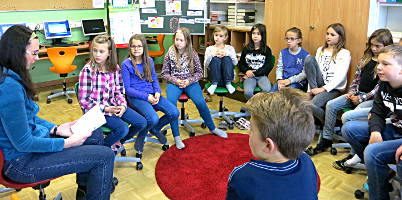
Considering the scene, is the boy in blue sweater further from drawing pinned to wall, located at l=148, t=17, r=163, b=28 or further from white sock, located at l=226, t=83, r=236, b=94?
drawing pinned to wall, located at l=148, t=17, r=163, b=28

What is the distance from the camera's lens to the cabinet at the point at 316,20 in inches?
140

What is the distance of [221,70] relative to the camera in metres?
3.91

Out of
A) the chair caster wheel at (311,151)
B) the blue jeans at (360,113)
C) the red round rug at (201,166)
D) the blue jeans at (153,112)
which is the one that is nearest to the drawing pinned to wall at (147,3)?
the blue jeans at (153,112)

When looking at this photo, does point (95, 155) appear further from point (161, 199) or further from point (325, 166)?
point (325, 166)

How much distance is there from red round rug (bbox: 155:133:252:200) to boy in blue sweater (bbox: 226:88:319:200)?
4.91ft

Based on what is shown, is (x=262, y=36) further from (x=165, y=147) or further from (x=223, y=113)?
(x=165, y=147)

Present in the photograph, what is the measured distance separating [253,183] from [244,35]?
416 centimetres

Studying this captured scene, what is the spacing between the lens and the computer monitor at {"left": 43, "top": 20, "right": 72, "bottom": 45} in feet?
18.2

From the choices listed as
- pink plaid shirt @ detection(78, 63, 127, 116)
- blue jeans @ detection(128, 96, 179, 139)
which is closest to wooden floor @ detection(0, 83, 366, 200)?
blue jeans @ detection(128, 96, 179, 139)

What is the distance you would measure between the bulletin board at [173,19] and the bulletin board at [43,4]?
1.70 m

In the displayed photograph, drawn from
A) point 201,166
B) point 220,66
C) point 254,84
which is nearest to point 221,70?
point 220,66

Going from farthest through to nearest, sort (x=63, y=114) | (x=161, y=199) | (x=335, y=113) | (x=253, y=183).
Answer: (x=63, y=114)
(x=335, y=113)
(x=161, y=199)
(x=253, y=183)

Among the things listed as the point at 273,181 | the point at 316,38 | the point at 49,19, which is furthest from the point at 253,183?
the point at 49,19

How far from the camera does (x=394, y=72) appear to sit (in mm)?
2287
